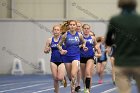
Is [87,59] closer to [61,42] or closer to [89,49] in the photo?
[89,49]

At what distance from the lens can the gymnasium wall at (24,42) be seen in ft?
100

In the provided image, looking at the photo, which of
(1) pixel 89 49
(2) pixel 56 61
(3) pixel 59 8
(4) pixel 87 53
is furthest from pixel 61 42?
(3) pixel 59 8

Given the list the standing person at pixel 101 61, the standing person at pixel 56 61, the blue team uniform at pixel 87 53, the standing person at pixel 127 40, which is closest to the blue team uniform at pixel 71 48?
the standing person at pixel 56 61

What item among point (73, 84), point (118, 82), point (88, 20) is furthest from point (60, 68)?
point (88, 20)

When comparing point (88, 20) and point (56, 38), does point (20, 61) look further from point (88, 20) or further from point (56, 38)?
point (56, 38)

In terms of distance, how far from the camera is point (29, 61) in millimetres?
30641

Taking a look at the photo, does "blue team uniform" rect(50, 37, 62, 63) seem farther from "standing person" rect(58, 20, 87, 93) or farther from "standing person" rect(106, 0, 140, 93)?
"standing person" rect(106, 0, 140, 93)

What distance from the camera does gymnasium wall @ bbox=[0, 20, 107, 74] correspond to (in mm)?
30562

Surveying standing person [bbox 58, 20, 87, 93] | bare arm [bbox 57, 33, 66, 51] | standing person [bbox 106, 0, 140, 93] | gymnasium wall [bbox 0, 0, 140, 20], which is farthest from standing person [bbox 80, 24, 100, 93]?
gymnasium wall [bbox 0, 0, 140, 20]

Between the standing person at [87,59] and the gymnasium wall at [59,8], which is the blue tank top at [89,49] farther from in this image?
the gymnasium wall at [59,8]

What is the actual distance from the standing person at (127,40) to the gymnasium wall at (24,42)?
2312cm

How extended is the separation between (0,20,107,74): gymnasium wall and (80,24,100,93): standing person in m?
15.1

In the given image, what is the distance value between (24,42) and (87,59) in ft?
52.7

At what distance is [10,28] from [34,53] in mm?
2116
